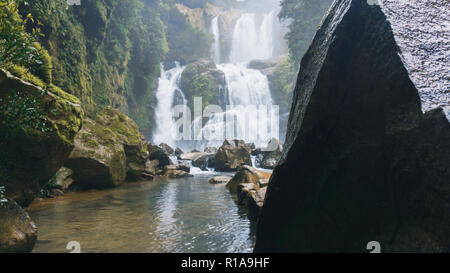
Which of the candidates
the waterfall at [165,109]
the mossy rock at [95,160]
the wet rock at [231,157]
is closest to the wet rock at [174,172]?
the wet rock at [231,157]

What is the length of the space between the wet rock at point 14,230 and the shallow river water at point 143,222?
1.14 feet

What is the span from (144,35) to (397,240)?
2319 centimetres

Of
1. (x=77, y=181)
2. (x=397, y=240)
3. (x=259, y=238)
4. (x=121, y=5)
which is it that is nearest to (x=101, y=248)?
Result: (x=259, y=238)

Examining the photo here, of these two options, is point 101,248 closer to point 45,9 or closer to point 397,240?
point 397,240

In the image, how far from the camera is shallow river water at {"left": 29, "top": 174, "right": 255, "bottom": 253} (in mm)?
3652

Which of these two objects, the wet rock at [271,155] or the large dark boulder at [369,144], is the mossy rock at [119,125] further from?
the large dark boulder at [369,144]

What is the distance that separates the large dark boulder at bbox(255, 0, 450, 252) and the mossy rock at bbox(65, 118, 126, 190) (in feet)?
20.1

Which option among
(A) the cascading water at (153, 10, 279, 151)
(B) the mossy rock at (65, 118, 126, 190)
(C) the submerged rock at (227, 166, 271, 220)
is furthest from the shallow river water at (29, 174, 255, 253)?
(A) the cascading water at (153, 10, 279, 151)

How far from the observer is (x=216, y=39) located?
4522 centimetres

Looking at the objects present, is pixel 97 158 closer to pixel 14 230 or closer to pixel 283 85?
pixel 14 230

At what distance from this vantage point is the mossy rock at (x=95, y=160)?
7.21 meters

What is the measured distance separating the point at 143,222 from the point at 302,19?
2416 cm

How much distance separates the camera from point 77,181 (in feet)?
24.6
